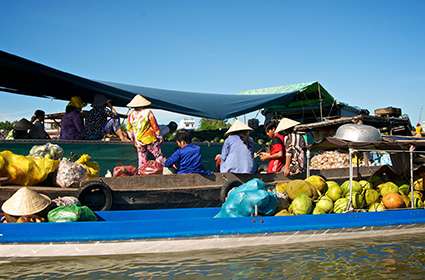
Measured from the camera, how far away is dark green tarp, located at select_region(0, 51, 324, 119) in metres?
8.07

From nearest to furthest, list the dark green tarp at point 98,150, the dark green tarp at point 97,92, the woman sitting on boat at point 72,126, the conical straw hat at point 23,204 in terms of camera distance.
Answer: the conical straw hat at point 23,204 < the dark green tarp at point 98,150 < the dark green tarp at point 97,92 < the woman sitting on boat at point 72,126

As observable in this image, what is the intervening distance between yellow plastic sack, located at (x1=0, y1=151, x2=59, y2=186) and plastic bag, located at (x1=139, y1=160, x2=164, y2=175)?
1464mm

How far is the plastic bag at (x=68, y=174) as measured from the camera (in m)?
6.20

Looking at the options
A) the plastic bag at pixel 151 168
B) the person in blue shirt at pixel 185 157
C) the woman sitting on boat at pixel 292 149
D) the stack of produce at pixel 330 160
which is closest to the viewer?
the person in blue shirt at pixel 185 157

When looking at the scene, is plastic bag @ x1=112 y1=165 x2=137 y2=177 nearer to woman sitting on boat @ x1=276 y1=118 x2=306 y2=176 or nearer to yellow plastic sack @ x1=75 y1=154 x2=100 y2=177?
yellow plastic sack @ x1=75 y1=154 x2=100 y2=177

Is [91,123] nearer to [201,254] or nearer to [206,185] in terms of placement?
[206,185]

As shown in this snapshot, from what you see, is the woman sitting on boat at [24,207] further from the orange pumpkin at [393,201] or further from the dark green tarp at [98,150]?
the orange pumpkin at [393,201]

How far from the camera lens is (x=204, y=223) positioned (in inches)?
200

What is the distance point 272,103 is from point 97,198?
585 cm

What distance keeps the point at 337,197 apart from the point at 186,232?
2.17 meters

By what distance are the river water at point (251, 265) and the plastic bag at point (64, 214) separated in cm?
41

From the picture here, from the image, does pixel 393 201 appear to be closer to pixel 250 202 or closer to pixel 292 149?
pixel 292 149

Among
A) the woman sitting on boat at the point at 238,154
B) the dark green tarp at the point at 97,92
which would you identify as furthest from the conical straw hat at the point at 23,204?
the dark green tarp at the point at 97,92

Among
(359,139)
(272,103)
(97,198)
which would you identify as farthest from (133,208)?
(272,103)
